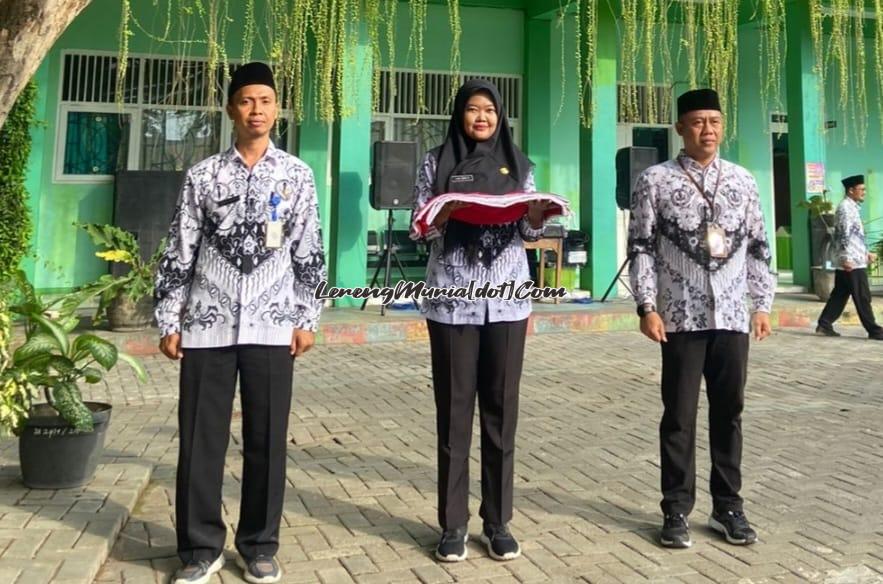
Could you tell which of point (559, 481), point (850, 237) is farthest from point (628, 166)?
point (559, 481)

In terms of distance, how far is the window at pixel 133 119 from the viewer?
31.1 feet

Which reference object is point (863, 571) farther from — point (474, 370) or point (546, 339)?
point (546, 339)

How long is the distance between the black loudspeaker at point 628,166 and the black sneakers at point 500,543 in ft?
25.3

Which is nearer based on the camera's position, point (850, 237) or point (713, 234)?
point (713, 234)

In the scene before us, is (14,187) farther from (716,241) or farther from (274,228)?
(716,241)

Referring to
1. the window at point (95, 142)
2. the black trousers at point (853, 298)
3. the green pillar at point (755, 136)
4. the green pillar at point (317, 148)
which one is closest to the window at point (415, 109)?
the green pillar at point (317, 148)

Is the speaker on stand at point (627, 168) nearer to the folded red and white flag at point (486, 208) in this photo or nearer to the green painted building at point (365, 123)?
the green painted building at point (365, 123)

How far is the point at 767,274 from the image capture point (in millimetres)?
2977

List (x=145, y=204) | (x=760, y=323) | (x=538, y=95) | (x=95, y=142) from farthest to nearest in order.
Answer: (x=538, y=95) → (x=95, y=142) → (x=145, y=204) → (x=760, y=323)

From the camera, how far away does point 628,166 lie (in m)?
9.80

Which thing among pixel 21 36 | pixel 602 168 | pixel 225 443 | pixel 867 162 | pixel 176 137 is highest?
pixel 867 162

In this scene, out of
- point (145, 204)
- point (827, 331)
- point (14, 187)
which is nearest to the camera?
point (14, 187)

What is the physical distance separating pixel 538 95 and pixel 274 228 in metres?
9.24

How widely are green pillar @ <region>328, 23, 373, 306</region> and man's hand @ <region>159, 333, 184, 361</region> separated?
647 cm
